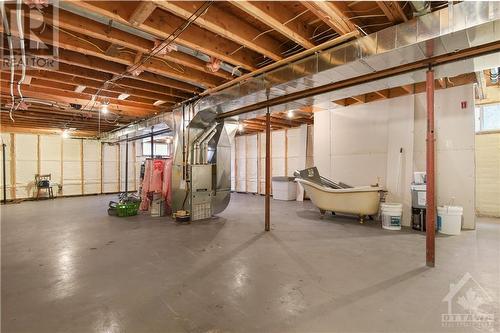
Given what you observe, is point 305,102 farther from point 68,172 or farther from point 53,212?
point 68,172

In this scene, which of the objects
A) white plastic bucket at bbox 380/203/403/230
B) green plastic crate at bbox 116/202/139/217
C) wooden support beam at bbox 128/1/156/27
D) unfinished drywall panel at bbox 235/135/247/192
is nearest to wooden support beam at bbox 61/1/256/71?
wooden support beam at bbox 128/1/156/27

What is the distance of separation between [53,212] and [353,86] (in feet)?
23.4

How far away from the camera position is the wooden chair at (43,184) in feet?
27.4

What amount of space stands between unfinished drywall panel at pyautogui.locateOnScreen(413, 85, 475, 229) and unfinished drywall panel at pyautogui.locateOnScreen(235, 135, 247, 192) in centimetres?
671

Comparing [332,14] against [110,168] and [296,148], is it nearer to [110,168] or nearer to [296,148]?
[296,148]

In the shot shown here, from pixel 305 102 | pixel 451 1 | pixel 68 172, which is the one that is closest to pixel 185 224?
pixel 305 102

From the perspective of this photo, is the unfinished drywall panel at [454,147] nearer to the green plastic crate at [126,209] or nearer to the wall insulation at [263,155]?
the wall insulation at [263,155]

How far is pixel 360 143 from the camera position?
17.9 feet

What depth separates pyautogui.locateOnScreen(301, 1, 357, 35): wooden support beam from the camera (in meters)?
2.16

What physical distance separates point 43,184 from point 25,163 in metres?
1.03

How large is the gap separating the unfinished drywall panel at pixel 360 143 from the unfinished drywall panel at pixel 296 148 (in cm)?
236

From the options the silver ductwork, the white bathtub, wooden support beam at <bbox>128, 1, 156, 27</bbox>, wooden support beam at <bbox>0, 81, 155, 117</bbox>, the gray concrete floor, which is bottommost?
the gray concrete floor

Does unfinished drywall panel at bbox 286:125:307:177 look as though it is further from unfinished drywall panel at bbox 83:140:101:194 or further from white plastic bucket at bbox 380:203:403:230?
unfinished drywall panel at bbox 83:140:101:194

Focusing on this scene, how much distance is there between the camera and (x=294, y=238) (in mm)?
3732
